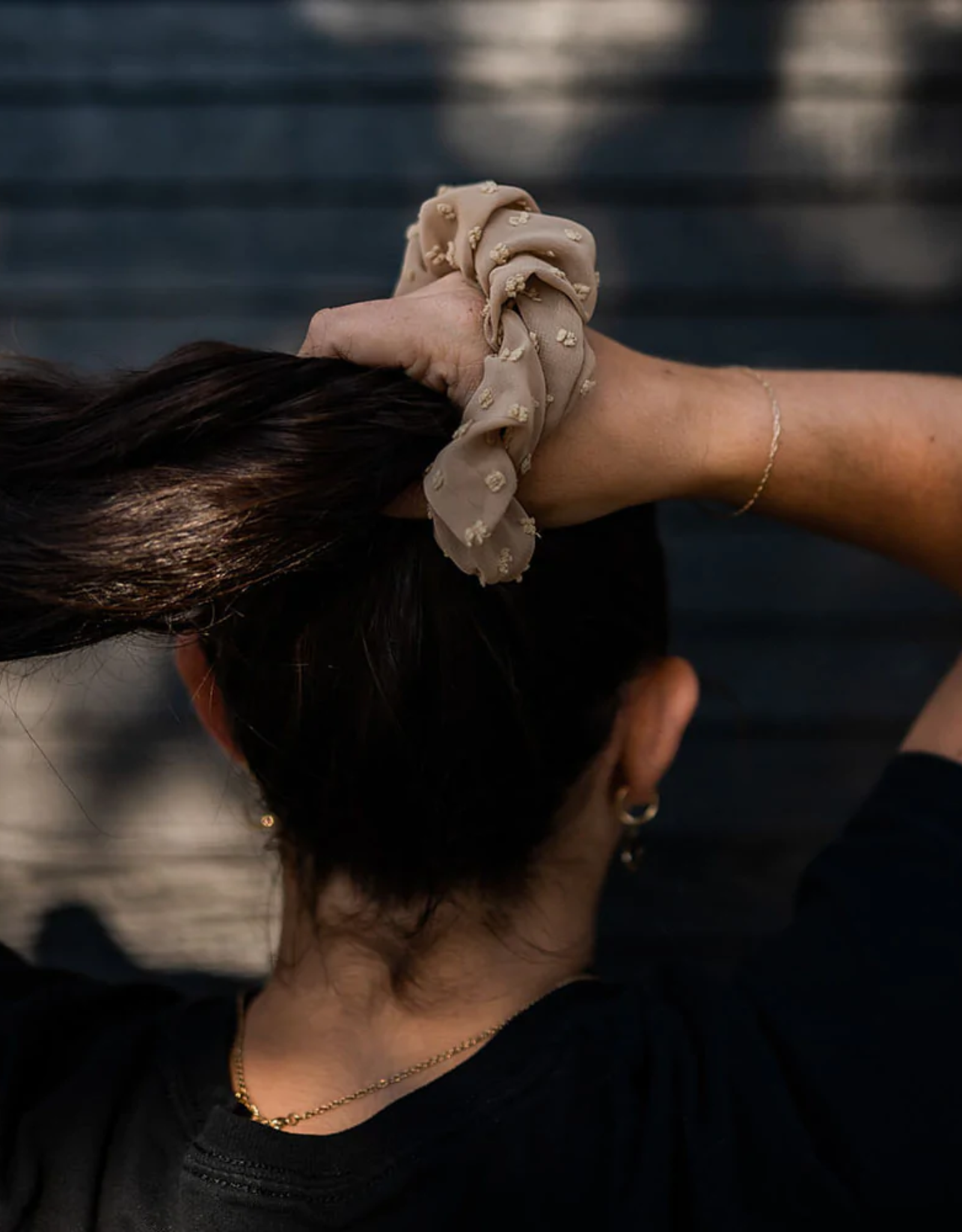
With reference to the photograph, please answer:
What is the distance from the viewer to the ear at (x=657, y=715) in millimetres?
1058

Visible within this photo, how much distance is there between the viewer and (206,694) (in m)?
0.99

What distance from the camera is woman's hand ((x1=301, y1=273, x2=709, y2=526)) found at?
0.82 metres

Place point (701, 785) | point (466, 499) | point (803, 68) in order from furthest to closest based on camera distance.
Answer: point (701, 785), point (803, 68), point (466, 499)

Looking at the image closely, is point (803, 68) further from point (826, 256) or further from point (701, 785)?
point (701, 785)

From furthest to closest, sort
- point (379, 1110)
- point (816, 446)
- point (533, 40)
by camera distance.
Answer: point (533, 40), point (816, 446), point (379, 1110)

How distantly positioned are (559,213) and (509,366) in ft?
4.03

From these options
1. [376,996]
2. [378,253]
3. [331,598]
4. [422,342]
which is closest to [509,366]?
[422,342]

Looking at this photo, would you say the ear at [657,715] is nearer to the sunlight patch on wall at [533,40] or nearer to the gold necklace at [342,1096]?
the gold necklace at [342,1096]

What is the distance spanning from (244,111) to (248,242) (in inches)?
8.2

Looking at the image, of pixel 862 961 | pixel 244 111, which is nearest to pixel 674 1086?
pixel 862 961

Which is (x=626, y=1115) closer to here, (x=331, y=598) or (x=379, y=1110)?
(x=379, y=1110)

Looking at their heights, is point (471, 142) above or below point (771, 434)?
above

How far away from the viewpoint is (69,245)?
1.89 metres

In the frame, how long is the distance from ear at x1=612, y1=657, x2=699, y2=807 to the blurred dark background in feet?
3.02
